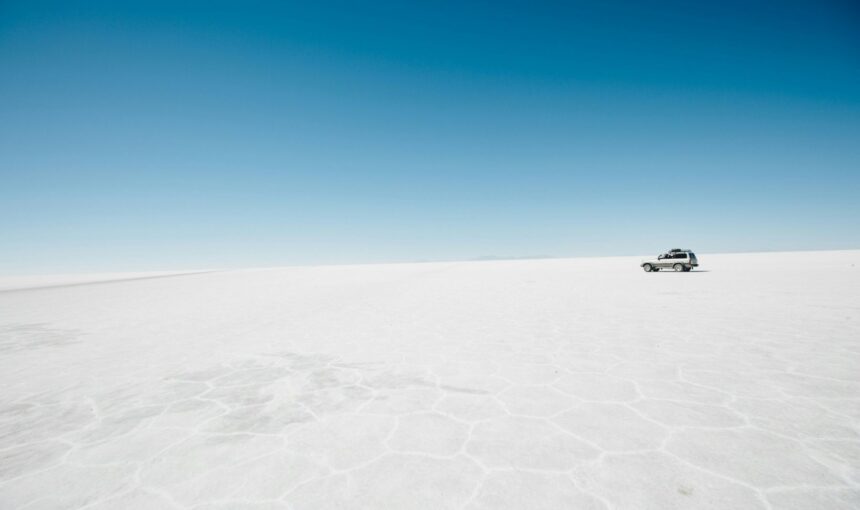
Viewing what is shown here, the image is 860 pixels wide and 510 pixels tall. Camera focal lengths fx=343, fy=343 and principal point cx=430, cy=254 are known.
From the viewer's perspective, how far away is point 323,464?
2.80 meters

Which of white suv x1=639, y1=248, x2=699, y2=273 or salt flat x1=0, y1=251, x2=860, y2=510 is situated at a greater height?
white suv x1=639, y1=248, x2=699, y2=273

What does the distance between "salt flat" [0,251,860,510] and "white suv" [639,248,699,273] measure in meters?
17.9

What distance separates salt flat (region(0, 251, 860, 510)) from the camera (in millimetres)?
2471

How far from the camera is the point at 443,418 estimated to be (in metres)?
3.56

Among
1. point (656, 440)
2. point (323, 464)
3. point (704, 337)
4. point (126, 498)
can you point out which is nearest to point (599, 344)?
point (704, 337)

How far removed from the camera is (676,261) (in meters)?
24.0

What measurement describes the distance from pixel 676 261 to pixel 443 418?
1053 inches

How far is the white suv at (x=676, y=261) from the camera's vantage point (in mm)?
23312

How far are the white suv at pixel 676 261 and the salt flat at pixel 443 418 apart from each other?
58.7 ft

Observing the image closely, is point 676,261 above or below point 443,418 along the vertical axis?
A: above

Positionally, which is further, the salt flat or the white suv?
the white suv

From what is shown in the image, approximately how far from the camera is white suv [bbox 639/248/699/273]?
918 inches

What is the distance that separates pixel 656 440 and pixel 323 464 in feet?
9.44

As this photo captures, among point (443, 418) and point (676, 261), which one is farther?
point (676, 261)
